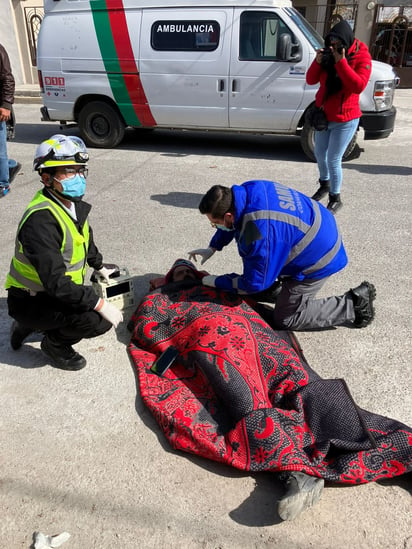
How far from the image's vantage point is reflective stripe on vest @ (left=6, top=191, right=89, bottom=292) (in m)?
2.70

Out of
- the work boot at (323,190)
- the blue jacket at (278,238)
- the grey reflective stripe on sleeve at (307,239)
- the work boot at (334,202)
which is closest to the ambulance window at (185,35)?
the work boot at (323,190)

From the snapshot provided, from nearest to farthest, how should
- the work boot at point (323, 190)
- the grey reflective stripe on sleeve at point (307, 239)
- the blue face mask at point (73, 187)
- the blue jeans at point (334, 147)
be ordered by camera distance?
1. the blue face mask at point (73, 187)
2. the grey reflective stripe on sleeve at point (307, 239)
3. the blue jeans at point (334, 147)
4. the work boot at point (323, 190)

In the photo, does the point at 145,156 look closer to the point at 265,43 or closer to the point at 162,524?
the point at 265,43

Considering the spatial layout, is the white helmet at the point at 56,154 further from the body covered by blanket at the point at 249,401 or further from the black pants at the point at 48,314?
the body covered by blanket at the point at 249,401

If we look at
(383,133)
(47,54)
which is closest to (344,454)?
(383,133)

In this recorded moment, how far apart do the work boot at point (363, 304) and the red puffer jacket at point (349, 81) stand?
236cm

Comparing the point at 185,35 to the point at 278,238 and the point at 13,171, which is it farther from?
the point at 278,238

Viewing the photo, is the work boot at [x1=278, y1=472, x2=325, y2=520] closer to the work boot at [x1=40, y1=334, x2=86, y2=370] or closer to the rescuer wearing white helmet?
the rescuer wearing white helmet

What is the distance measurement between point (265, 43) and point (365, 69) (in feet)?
9.23

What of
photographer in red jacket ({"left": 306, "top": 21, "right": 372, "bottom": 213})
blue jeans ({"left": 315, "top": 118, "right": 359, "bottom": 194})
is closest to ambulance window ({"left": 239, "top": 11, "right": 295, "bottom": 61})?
photographer in red jacket ({"left": 306, "top": 21, "right": 372, "bottom": 213})

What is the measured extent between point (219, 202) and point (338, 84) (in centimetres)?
302

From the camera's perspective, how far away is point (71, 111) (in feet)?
27.7

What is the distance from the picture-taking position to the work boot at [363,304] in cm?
349

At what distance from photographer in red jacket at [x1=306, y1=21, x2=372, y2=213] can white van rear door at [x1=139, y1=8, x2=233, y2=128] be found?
8.75 feet
